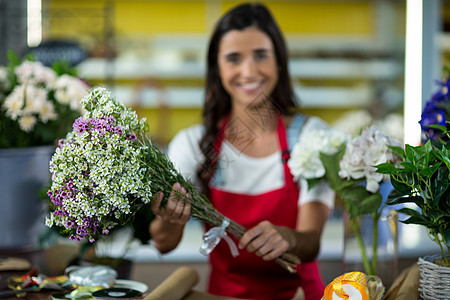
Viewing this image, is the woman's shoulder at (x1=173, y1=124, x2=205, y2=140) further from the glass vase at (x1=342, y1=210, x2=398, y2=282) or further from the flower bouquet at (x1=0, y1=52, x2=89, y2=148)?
the glass vase at (x1=342, y1=210, x2=398, y2=282)

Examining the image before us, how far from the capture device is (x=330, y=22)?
3742 millimetres

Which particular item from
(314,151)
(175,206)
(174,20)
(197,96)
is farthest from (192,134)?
(174,20)

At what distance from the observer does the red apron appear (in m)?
1.59

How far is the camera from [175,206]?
1.06 meters

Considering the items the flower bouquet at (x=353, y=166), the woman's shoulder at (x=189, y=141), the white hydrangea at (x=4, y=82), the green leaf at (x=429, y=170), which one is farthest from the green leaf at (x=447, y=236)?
the white hydrangea at (x=4, y=82)

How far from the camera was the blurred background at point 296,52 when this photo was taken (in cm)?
357

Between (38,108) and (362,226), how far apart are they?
3.12 ft

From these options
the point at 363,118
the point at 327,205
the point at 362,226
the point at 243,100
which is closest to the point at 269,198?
the point at 327,205

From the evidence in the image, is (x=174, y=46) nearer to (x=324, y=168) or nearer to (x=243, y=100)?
(x=243, y=100)

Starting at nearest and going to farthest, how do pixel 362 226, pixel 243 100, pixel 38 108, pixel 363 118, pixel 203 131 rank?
pixel 362 226 < pixel 38 108 < pixel 243 100 < pixel 203 131 < pixel 363 118

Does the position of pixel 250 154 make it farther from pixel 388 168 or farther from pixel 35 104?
pixel 388 168

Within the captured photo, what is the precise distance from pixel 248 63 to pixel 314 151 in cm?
42

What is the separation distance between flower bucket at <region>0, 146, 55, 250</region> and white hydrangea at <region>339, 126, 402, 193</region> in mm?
892

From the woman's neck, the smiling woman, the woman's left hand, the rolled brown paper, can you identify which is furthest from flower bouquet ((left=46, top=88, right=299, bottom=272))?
the woman's neck
